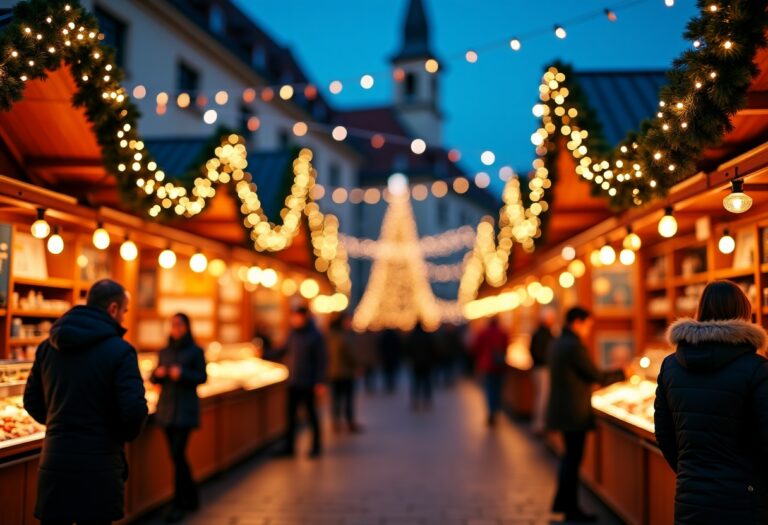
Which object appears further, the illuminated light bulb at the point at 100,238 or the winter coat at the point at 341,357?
the winter coat at the point at 341,357

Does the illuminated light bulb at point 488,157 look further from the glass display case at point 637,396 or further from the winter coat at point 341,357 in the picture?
the glass display case at point 637,396

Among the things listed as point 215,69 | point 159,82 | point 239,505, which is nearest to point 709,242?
point 239,505

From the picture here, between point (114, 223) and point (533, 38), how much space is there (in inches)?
171

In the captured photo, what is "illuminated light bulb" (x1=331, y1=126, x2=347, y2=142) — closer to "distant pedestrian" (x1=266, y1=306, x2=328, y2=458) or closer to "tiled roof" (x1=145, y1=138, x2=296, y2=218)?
"tiled roof" (x1=145, y1=138, x2=296, y2=218)

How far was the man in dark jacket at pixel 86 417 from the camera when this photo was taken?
4637mm

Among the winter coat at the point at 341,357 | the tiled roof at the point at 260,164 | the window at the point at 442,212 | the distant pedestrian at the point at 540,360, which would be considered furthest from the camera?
the window at the point at 442,212

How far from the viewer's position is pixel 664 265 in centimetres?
984

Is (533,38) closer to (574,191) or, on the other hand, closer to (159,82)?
(574,191)

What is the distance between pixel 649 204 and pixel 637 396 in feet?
6.21

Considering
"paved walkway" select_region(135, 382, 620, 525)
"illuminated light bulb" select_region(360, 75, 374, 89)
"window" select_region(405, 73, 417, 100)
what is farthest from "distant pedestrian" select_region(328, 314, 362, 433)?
"window" select_region(405, 73, 417, 100)

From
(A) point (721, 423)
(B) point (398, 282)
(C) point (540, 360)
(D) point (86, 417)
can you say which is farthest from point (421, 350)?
(B) point (398, 282)

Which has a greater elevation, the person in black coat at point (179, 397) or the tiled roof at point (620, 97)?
the tiled roof at point (620, 97)

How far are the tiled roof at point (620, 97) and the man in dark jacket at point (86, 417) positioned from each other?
5.06 metres

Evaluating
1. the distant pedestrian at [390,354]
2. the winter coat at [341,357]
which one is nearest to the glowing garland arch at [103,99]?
the winter coat at [341,357]
